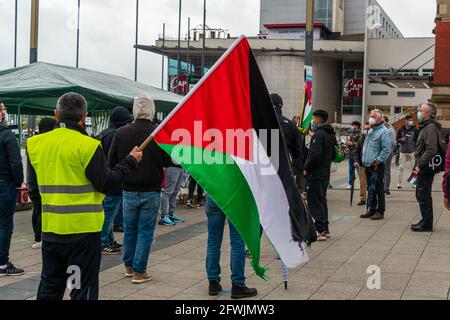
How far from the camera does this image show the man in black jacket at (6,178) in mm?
7180

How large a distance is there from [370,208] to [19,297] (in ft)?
24.0

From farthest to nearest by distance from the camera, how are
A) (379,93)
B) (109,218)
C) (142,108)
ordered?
(379,93)
(109,218)
(142,108)

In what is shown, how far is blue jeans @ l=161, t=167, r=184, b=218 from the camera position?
11.1m

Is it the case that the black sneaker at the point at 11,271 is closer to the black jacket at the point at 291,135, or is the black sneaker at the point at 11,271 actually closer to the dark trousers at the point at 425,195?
the black jacket at the point at 291,135

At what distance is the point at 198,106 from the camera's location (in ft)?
18.1

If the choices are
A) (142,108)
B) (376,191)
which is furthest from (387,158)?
(142,108)

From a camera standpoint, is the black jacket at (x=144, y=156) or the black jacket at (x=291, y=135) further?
the black jacket at (x=291, y=135)

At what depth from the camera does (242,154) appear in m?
5.61

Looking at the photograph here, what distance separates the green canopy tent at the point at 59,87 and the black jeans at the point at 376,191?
462 cm

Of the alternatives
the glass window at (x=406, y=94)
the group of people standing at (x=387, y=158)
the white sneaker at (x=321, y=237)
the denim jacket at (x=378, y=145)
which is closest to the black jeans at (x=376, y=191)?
the group of people standing at (x=387, y=158)

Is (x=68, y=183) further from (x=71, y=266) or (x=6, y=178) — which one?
(x=6, y=178)

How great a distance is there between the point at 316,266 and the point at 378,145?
14.6 ft

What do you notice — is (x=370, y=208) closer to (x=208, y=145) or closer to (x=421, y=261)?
(x=421, y=261)
